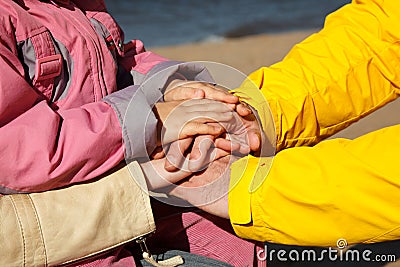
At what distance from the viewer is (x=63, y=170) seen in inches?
55.1

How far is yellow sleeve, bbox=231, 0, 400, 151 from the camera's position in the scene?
1.78 metres

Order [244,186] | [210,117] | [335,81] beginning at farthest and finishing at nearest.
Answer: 1. [335,81]
2. [210,117]
3. [244,186]

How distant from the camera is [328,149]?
56.8 inches

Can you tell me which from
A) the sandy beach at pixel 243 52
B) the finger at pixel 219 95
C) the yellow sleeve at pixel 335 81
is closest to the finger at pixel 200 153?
the finger at pixel 219 95

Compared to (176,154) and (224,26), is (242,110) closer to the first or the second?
(176,154)

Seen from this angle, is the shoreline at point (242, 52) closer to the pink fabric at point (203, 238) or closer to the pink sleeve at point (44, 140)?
the pink fabric at point (203, 238)

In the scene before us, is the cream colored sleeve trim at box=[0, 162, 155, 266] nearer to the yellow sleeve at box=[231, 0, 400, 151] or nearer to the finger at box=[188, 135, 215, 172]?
the finger at box=[188, 135, 215, 172]

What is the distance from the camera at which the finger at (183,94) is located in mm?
1650

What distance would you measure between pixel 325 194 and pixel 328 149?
107 mm

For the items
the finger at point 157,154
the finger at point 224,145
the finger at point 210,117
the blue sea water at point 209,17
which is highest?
the finger at point 210,117

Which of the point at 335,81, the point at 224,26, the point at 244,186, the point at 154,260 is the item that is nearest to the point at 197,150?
the point at 244,186

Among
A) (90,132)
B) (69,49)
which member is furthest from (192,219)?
(69,49)

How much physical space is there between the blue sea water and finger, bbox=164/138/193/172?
443 centimetres

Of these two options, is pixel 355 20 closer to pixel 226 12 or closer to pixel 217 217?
pixel 217 217
